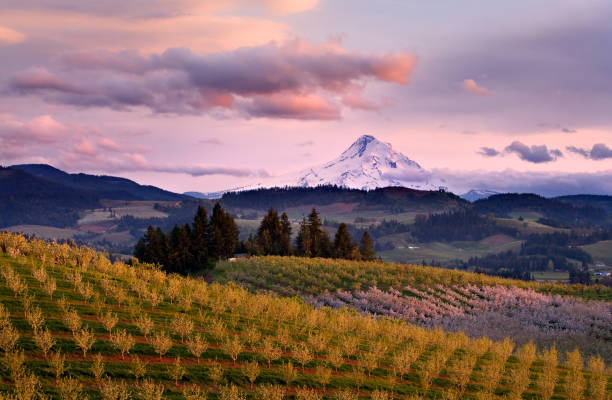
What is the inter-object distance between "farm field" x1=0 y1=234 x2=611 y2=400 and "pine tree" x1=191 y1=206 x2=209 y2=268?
1914 inches

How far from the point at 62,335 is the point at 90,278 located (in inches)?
349

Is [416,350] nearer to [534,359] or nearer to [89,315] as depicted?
[534,359]

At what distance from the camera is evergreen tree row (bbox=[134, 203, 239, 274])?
74250mm

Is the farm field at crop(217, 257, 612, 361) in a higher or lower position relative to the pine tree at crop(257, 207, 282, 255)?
lower

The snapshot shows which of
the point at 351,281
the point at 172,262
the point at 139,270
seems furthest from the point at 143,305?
the point at 172,262

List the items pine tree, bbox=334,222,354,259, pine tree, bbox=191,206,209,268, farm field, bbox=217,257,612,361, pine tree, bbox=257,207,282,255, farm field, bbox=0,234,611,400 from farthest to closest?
1. pine tree, bbox=334,222,354,259
2. pine tree, bbox=257,207,282,255
3. pine tree, bbox=191,206,209,268
4. farm field, bbox=217,257,612,361
5. farm field, bbox=0,234,611,400

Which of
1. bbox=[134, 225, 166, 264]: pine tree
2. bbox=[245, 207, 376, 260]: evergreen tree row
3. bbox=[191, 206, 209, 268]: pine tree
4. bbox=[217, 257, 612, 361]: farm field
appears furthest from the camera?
bbox=[245, 207, 376, 260]: evergreen tree row

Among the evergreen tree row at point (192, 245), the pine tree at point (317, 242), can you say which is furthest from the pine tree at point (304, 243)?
the evergreen tree row at point (192, 245)

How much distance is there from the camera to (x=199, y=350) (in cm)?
1614

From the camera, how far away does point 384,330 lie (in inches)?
1066

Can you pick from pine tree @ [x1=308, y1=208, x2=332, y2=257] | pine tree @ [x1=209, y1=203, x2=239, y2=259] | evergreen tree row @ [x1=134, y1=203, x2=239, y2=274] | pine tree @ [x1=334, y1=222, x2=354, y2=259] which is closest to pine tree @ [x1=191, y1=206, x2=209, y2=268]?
evergreen tree row @ [x1=134, y1=203, x2=239, y2=274]

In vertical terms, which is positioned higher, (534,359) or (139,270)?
(139,270)

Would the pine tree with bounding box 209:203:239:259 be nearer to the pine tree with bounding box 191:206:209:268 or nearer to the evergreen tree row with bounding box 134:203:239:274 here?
the evergreen tree row with bounding box 134:203:239:274

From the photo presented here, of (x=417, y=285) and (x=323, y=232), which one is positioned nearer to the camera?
(x=417, y=285)
